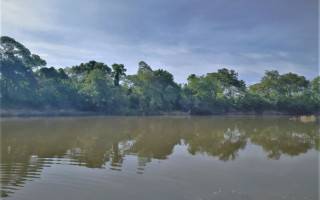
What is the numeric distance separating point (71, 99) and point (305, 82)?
51.8 meters

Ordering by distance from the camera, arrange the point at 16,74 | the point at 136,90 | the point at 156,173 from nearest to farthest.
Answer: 1. the point at 156,173
2. the point at 16,74
3. the point at 136,90

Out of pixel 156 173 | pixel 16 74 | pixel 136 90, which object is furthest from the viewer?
pixel 136 90

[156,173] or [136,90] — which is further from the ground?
[136,90]

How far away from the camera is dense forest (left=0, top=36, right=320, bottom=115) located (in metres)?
30.3

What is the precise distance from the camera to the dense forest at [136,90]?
99.4 ft

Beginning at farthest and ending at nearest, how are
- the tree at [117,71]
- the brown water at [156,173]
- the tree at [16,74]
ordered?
the tree at [117,71]
the tree at [16,74]
the brown water at [156,173]

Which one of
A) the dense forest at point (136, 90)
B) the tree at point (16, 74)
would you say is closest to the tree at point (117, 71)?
the dense forest at point (136, 90)

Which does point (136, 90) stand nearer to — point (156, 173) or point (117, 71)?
point (117, 71)

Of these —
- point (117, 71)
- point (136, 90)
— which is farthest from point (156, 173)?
point (117, 71)

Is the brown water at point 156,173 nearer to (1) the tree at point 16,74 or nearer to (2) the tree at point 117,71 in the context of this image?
(1) the tree at point 16,74

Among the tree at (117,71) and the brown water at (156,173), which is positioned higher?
the tree at (117,71)

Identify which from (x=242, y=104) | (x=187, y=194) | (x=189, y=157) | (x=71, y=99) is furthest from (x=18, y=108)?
(x=242, y=104)

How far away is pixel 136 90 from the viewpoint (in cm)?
4206

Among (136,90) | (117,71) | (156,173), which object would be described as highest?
(117,71)
